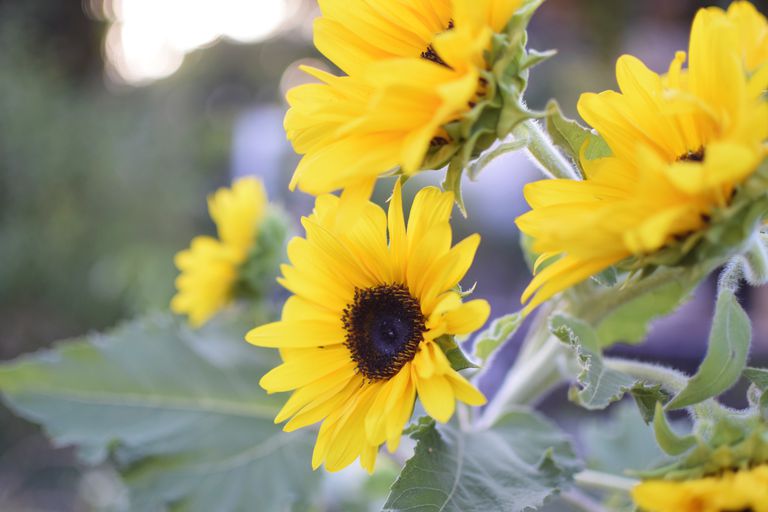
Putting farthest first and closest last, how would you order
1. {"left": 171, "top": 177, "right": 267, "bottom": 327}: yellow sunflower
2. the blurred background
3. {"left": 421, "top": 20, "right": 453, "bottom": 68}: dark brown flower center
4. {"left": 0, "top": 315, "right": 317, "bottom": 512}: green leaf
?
the blurred background → {"left": 171, "top": 177, "right": 267, "bottom": 327}: yellow sunflower → {"left": 0, "top": 315, "right": 317, "bottom": 512}: green leaf → {"left": 421, "top": 20, "right": 453, "bottom": 68}: dark brown flower center

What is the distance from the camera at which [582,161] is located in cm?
32

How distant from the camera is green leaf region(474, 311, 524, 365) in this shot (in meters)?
0.36

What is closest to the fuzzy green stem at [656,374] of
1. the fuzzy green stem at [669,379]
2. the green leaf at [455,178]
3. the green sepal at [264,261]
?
the fuzzy green stem at [669,379]

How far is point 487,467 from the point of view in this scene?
38 cm

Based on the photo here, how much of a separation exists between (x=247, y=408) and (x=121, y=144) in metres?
3.02

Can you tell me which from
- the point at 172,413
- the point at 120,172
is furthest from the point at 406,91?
the point at 120,172

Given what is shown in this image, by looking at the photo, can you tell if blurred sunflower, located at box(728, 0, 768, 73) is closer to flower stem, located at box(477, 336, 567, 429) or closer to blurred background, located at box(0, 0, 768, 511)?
flower stem, located at box(477, 336, 567, 429)

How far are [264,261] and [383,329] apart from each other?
1.47 feet

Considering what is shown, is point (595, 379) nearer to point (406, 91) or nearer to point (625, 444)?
point (406, 91)

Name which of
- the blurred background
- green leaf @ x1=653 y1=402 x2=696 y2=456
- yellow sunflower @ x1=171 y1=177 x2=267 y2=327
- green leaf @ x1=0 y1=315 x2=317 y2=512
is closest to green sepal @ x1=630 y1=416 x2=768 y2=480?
green leaf @ x1=653 y1=402 x2=696 y2=456

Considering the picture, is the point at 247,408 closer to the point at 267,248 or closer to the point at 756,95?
the point at 267,248

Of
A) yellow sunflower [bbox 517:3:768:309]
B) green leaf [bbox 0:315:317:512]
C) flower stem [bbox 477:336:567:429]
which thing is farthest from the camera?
green leaf [bbox 0:315:317:512]

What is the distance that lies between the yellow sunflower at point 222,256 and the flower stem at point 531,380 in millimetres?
358

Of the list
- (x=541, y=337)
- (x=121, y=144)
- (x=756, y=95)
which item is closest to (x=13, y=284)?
(x=121, y=144)
